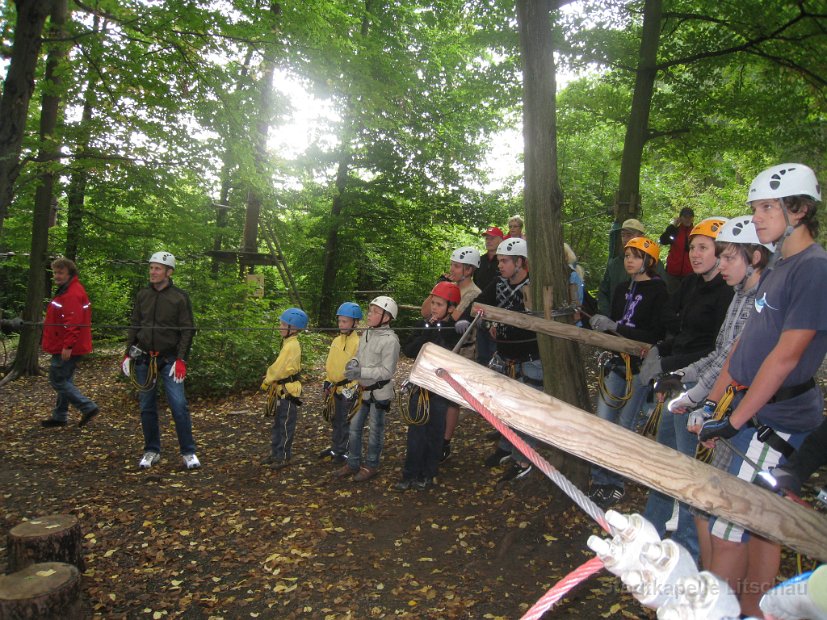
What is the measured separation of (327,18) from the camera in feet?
30.1

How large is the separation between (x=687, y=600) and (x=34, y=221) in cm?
1252

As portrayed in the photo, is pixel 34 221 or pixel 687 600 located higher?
pixel 34 221

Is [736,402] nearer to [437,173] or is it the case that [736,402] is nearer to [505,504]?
[505,504]

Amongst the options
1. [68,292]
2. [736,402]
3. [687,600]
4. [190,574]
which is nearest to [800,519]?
[687,600]

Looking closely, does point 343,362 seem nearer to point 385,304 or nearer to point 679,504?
point 385,304

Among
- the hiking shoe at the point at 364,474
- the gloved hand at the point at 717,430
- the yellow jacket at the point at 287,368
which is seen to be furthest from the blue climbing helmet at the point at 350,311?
the gloved hand at the point at 717,430

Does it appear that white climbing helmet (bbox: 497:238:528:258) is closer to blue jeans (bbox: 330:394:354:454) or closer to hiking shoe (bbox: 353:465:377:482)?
blue jeans (bbox: 330:394:354:454)

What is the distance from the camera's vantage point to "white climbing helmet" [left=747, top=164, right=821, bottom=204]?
8.23 ft

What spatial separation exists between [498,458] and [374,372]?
1.68 metres

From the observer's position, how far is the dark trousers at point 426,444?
18.1 ft

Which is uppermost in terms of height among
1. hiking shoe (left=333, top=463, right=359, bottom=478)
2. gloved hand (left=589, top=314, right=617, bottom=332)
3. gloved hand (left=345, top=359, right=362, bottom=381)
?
gloved hand (left=589, top=314, right=617, bottom=332)

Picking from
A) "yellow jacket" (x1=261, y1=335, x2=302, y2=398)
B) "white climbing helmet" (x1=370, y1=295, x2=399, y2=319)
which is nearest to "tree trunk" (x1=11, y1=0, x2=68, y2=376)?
"yellow jacket" (x1=261, y1=335, x2=302, y2=398)

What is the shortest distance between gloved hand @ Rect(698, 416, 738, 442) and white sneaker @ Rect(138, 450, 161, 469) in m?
5.71

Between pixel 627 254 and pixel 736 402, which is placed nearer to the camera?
pixel 736 402
